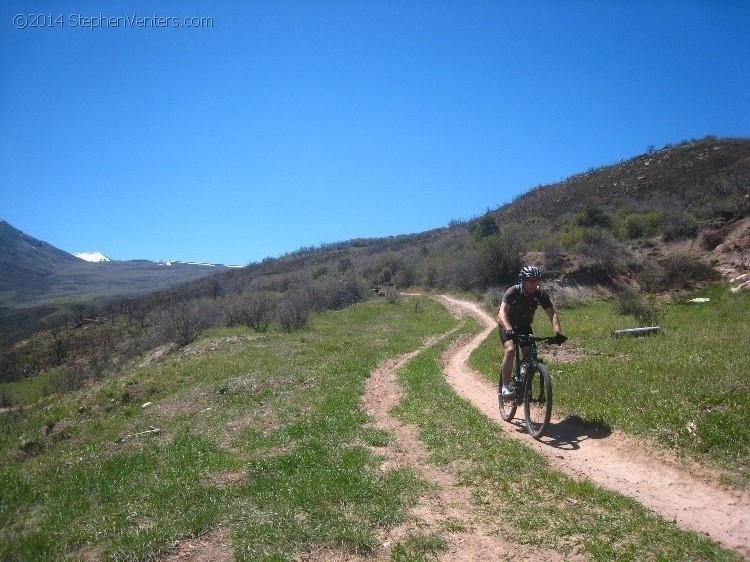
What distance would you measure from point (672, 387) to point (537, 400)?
8.04 feet

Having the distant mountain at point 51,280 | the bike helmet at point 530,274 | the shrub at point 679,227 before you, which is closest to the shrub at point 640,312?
the bike helmet at point 530,274

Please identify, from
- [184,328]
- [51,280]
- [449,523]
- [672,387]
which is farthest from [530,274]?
[51,280]

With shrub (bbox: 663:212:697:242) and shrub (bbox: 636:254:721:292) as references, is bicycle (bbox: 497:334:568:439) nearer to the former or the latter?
shrub (bbox: 636:254:721:292)

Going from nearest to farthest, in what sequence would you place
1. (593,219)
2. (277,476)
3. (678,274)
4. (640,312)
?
(277,476) → (640,312) → (678,274) → (593,219)

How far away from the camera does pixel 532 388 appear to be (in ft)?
25.2

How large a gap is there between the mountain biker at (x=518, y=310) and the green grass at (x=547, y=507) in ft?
3.75

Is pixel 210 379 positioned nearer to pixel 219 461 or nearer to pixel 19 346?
pixel 219 461

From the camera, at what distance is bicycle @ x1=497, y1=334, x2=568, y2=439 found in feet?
23.4

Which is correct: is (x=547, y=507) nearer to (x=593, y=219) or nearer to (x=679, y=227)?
(x=679, y=227)

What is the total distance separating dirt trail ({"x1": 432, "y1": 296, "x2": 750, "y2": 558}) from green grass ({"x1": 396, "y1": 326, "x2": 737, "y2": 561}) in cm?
25

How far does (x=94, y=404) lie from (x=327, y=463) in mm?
12086

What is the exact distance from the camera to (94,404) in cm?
1548

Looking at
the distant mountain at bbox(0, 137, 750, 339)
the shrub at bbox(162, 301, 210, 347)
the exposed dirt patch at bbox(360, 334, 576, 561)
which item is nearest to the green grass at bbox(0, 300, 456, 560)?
the exposed dirt patch at bbox(360, 334, 576, 561)

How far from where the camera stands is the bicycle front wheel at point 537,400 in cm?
710
